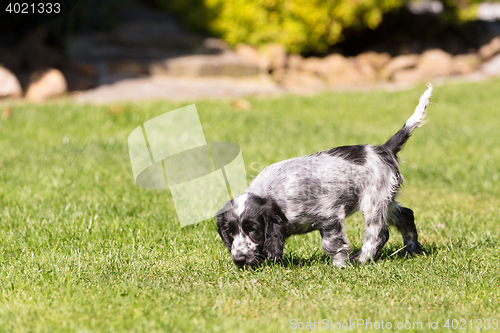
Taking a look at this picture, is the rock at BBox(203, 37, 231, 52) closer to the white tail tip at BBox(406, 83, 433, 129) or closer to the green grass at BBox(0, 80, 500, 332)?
the green grass at BBox(0, 80, 500, 332)

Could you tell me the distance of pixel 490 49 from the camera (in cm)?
1820

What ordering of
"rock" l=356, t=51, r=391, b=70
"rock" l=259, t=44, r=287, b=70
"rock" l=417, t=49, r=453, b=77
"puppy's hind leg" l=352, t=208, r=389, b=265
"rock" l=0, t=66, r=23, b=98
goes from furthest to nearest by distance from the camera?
"rock" l=356, t=51, r=391, b=70 < "rock" l=417, t=49, r=453, b=77 < "rock" l=259, t=44, r=287, b=70 < "rock" l=0, t=66, r=23, b=98 < "puppy's hind leg" l=352, t=208, r=389, b=265

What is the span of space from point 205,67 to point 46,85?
4.14m

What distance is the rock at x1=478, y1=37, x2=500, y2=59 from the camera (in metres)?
18.1

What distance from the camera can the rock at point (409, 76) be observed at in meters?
15.9

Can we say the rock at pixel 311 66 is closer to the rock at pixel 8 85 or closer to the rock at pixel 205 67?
the rock at pixel 205 67

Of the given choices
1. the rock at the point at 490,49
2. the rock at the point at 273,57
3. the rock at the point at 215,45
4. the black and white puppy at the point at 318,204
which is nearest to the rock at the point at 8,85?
the rock at the point at 215,45

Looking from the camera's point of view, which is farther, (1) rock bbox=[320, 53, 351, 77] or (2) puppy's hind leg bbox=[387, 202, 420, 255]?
(1) rock bbox=[320, 53, 351, 77]

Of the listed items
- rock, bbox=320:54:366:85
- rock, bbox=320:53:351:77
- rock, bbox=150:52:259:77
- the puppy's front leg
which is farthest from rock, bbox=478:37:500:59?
the puppy's front leg

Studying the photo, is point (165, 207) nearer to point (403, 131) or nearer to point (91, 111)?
point (403, 131)

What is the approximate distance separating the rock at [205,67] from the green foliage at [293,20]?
5.17 feet

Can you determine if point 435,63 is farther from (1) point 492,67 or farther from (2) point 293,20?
(2) point 293,20

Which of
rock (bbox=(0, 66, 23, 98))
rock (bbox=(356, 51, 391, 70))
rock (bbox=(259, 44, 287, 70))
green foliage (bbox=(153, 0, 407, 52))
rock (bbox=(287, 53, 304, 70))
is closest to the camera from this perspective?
rock (bbox=(0, 66, 23, 98))

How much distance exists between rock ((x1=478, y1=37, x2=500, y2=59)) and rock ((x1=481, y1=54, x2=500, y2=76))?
551 millimetres
